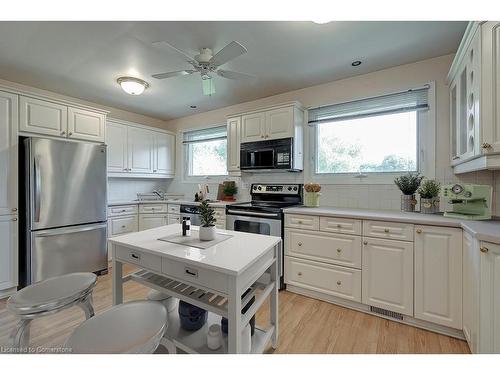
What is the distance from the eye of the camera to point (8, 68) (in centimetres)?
247

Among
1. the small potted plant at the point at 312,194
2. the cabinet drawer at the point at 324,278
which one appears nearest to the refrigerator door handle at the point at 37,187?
the cabinet drawer at the point at 324,278

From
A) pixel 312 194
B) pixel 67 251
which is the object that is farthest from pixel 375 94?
pixel 67 251

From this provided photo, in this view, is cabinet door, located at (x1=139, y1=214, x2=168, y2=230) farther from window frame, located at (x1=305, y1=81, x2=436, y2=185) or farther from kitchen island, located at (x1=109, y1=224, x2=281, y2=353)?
window frame, located at (x1=305, y1=81, x2=436, y2=185)

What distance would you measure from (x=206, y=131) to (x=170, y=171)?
1.08 metres

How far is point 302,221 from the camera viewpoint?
2.40 m

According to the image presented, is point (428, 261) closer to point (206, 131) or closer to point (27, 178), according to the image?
point (206, 131)

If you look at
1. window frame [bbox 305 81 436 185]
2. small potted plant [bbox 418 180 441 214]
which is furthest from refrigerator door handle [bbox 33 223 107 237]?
small potted plant [bbox 418 180 441 214]

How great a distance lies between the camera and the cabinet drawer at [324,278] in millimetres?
2113

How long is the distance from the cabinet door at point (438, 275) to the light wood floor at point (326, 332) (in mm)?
184

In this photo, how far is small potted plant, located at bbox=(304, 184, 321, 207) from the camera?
2695 mm

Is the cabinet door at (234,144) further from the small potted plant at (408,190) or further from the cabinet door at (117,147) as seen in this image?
the small potted plant at (408,190)

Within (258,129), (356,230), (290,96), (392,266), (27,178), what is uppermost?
(290,96)

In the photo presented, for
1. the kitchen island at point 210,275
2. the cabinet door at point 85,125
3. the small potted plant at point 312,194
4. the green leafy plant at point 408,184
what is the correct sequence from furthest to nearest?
the cabinet door at point 85,125
the small potted plant at point 312,194
the green leafy plant at point 408,184
the kitchen island at point 210,275
